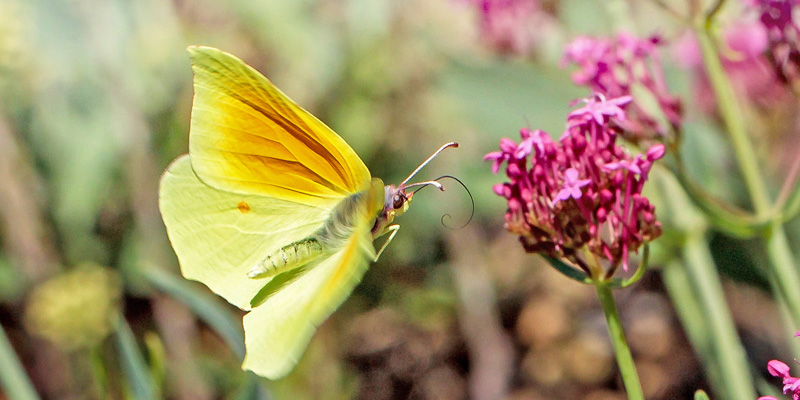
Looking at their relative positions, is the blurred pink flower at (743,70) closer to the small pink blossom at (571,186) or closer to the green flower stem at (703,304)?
the green flower stem at (703,304)

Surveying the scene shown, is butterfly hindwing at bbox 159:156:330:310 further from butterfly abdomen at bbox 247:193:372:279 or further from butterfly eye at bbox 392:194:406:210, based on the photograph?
butterfly eye at bbox 392:194:406:210

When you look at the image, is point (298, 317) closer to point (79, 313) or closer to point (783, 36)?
point (783, 36)

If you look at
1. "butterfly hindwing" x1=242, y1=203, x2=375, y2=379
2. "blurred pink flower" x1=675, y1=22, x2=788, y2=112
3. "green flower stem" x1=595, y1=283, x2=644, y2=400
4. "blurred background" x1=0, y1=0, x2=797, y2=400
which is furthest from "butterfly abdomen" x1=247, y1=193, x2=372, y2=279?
"blurred pink flower" x1=675, y1=22, x2=788, y2=112

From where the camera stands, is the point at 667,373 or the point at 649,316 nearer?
the point at 667,373

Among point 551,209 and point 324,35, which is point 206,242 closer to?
point 551,209

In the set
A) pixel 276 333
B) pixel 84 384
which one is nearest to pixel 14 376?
pixel 276 333
